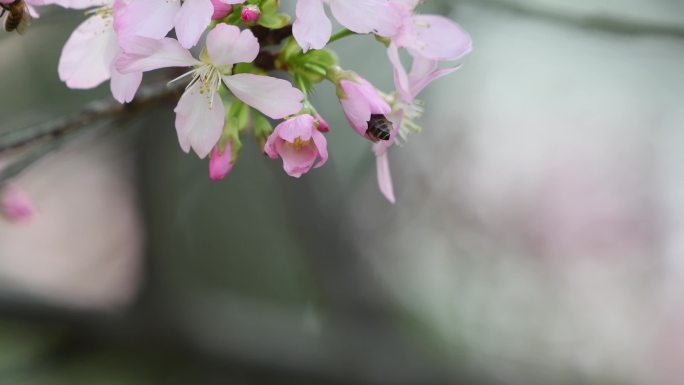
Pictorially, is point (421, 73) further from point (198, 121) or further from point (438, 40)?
point (198, 121)

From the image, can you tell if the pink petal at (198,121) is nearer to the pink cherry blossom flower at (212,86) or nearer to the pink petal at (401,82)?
the pink cherry blossom flower at (212,86)

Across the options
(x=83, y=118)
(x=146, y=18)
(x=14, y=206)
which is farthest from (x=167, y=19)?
(x=14, y=206)

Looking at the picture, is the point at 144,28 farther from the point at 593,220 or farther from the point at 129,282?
the point at 593,220

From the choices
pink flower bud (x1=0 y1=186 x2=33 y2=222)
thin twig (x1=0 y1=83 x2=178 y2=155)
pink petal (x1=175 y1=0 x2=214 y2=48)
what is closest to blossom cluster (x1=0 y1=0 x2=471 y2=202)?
pink petal (x1=175 y1=0 x2=214 y2=48)

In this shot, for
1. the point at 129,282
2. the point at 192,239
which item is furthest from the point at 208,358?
the point at 192,239

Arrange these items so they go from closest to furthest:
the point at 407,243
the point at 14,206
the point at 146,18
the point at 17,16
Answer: the point at 146,18 → the point at 17,16 → the point at 14,206 → the point at 407,243

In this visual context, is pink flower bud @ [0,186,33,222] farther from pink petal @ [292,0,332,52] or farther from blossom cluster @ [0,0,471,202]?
pink petal @ [292,0,332,52]

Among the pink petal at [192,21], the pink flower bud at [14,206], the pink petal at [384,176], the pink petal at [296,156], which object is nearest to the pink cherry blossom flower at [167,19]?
the pink petal at [192,21]
